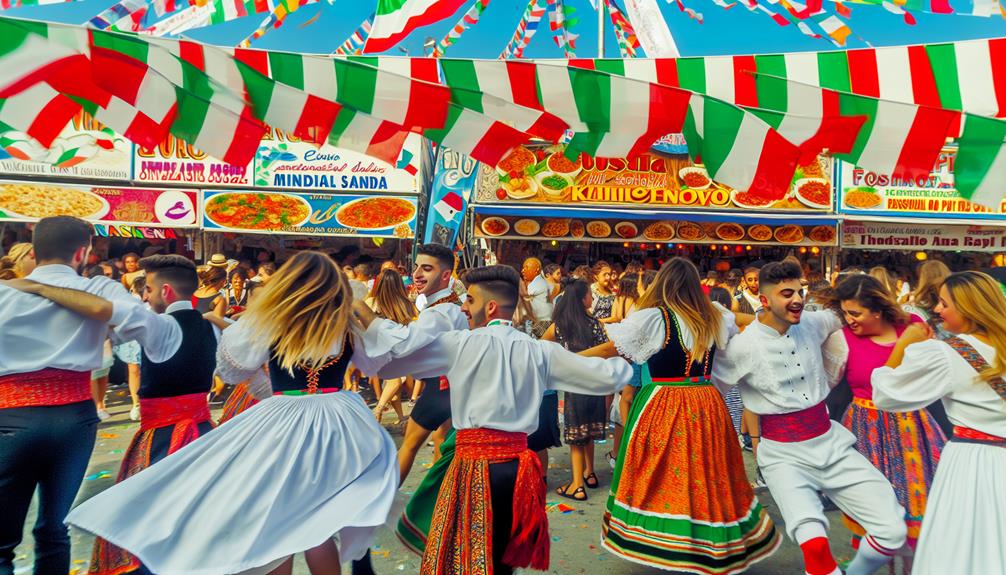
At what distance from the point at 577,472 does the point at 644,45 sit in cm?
552

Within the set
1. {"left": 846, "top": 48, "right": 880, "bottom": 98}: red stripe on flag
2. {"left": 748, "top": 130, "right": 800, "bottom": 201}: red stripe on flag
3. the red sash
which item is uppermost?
{"left": 846, "top": 48, "right": 880, "bottom": 98}: red stripe on flag

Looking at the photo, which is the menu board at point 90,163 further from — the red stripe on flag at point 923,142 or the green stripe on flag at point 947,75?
→ the red stripe on flag at point 923,142

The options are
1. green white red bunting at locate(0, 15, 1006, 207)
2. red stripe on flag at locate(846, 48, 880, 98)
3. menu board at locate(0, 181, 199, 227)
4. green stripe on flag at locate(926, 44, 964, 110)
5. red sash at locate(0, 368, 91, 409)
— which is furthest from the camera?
menu board at locate(0, 181, 199, 227)

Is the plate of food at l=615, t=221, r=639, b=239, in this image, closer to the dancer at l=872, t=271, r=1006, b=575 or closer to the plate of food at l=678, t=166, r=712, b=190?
the plate of food at l=678, t=166, r=712, b=190

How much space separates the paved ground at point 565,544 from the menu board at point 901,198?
9.88m

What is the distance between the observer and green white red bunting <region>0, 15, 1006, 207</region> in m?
3.04

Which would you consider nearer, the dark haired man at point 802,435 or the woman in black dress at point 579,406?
the dark haired man at point 802,435

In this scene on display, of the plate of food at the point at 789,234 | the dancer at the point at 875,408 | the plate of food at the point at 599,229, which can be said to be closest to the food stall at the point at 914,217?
the plate of food at the point at 789,234

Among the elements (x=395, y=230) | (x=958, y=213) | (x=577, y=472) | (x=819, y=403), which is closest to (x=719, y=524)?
(x=819, y=403)

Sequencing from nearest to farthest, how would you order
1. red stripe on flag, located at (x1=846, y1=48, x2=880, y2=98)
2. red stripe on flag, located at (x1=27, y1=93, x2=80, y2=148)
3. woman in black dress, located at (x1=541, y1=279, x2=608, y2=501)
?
red stripe on flag, located at (x1=27, y1=93, x2=80, y2=148) → red stripe on flag, located at (x1=846, y1=48, x2=880, y2=98) → woman in black dress, located at (x1=541, y1=279, x2=608, y2=501)

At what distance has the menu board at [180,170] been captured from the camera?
12.9 metres

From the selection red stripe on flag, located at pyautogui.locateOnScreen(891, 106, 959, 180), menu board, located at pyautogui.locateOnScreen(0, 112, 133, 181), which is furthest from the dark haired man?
menu board, located at pyautogui.locateOnScreen(0, 112, 133, 181)

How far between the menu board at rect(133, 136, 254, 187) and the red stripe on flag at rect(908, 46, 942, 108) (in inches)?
468

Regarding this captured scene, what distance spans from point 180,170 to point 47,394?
1159 centimetres
